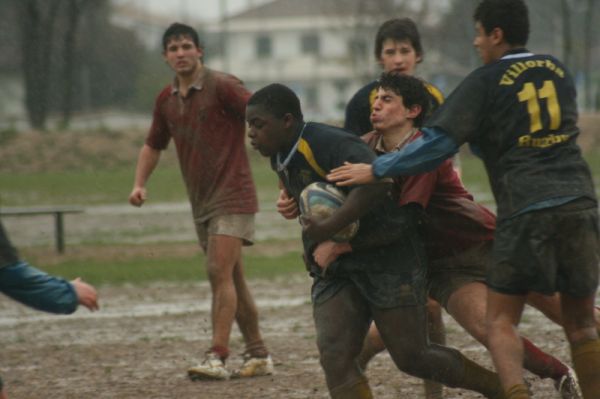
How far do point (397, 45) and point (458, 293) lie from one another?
6.12 feet

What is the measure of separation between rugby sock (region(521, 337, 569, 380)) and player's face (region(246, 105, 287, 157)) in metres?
1.70

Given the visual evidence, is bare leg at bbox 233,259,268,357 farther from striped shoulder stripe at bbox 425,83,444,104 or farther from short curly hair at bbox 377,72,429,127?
short curly hair at bbox 377,72,429,127

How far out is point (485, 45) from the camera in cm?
586

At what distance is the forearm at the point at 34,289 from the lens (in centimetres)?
518

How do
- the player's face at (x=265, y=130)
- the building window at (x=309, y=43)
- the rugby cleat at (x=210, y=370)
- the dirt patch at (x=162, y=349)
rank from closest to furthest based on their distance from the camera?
the player's face at (x=265, y=130) → the dirt patch at (x=162, y=349) → the rugby cleat at (x=210, y=370) → the building window at (x=309, y=43)

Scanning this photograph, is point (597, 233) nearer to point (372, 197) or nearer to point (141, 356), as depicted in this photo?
point (372, 197)

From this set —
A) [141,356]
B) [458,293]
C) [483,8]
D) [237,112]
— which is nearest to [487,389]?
[458,293]

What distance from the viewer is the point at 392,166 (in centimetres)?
560

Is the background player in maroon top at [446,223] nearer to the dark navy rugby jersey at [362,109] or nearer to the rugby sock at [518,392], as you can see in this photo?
the rugby sock at [518,392]

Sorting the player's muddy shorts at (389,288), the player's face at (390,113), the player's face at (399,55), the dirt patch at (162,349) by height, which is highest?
the player's face at (399,55)

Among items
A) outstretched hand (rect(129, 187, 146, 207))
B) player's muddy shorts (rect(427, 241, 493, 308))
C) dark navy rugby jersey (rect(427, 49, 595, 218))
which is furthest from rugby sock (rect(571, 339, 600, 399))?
outstretched hand (rect(129, 187, 146, 207))

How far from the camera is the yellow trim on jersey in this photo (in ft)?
19.4

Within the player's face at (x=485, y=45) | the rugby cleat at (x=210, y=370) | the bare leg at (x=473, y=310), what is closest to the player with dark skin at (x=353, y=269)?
the bare leg at (x=473, y=310)

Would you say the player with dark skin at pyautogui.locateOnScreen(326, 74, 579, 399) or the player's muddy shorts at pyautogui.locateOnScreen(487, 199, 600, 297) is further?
the player with dark skin at pyautogui.locateOnScreen(326, 74, 579, 399)
